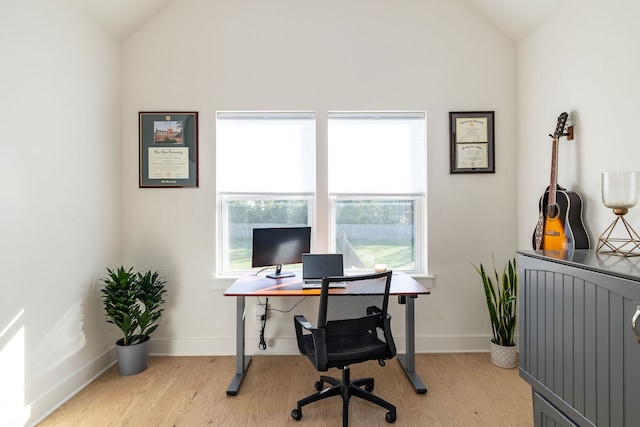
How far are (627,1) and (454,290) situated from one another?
7.54 feet

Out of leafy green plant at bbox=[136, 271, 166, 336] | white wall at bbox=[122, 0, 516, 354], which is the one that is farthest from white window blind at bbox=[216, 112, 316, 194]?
leafy green plant at bbox=[136, 271, 166, 336]

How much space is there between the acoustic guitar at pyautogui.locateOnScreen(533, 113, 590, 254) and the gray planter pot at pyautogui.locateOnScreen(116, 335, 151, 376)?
3.18m

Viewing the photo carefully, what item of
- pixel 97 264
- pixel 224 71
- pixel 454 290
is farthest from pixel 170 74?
pixel 454 290

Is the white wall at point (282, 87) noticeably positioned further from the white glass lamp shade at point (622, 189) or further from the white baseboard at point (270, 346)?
the white glass lamp shade at point (622, 189)

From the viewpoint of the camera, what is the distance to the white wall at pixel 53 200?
195 centimetres

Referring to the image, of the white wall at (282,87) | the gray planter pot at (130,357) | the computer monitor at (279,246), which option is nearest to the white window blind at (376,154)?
the white wall at (282,87)

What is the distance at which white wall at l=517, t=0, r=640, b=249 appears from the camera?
1.95 metres

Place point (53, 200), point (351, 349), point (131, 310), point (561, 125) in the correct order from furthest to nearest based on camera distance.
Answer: point (131, 310), point (561, 125), point (53, 200), point (351, 349)

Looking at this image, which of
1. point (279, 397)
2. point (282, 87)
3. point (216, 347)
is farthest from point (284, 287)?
point (282, 87)

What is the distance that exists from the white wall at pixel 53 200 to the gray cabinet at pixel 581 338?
288cm

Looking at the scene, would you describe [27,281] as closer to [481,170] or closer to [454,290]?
[454,290]

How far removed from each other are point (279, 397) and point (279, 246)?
1109mm

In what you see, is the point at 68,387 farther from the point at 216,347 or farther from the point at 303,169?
the point at 303,169

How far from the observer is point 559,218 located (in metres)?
2.29
